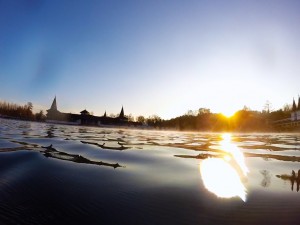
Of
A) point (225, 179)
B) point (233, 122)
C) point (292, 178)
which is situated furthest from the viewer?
point (233, 122)

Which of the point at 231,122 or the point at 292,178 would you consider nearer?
the point at 292,178

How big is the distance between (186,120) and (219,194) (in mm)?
108420

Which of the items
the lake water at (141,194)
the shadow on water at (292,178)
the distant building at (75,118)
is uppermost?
the distant building at (75,118)

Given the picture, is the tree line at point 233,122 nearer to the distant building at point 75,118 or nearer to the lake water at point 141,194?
the distant building at point 75,118

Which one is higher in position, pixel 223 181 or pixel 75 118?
pixel 75 118

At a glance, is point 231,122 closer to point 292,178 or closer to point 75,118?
point 75,118

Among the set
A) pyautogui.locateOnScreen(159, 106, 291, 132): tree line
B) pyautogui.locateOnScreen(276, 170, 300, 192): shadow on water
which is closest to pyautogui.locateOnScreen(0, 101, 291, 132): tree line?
pyautogui.locateOnScreen(159, 106, 291, 132): tree line

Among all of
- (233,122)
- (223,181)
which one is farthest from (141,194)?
(233,122)

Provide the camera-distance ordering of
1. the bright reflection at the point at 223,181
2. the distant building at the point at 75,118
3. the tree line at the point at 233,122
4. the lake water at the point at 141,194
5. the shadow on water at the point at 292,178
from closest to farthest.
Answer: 1. the lake water at the point at 141,194
2. the bright reflection at the point at 223,181
3. the shadow on water at the point at 292,178
4. the tree line at the point at 233,122
5. the distant building at the point at 75,118

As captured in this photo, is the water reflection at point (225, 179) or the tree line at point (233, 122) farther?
the tree line at point (233, 122)

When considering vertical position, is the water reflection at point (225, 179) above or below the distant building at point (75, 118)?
below

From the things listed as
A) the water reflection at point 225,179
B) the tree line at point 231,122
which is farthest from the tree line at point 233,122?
the water reflection at point 225,179

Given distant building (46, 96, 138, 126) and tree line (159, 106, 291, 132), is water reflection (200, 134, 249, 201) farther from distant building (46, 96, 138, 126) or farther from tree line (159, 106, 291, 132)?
distant building (46, 96, 138, 126)

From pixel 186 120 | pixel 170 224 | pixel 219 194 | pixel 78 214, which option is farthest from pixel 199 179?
pixel 186 120
